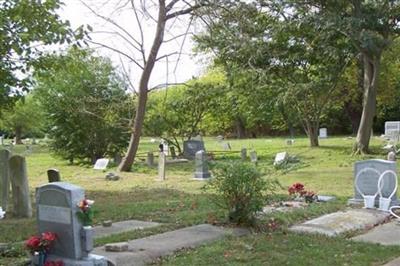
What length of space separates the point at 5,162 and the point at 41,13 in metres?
3.14

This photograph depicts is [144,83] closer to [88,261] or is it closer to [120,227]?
[120,227]

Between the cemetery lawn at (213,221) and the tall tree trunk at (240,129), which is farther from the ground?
the tall tree trunk at (240,129)

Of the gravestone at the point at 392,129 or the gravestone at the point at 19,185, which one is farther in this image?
the gravestone at the point at 392,129

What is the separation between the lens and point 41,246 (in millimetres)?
5805

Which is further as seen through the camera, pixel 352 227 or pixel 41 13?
pixel 41 13

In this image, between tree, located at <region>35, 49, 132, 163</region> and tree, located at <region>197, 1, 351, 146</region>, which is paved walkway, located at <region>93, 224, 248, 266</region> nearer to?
tree, located at <region>197, 1, 351, 146</region>

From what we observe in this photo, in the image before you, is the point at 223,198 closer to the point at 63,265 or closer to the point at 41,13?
the point at 63,265

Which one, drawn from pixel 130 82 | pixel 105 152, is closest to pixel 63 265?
pixel 130 82

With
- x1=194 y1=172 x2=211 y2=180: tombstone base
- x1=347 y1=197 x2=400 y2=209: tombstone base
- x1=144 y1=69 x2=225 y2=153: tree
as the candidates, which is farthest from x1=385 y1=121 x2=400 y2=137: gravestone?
x1=347 y1=197 x2=400 y2=209: tombstone base

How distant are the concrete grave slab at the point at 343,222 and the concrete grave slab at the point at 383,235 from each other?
23 cm

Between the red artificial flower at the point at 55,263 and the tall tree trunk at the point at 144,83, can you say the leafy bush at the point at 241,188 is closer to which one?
the red artificial flower at the point at 55,263

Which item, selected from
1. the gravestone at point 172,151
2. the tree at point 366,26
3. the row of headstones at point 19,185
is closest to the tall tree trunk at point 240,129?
the gravestone at point 172,151

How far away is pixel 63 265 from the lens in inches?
227

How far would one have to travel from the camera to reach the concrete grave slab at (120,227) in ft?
27.0
